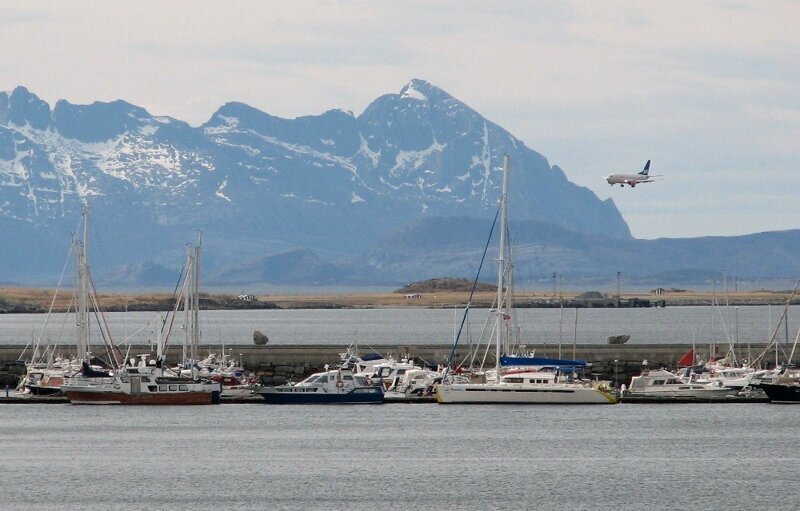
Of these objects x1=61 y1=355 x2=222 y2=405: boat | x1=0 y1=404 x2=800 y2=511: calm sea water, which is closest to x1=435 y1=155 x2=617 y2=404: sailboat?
x1=0 y1=404 x2=800 y2=511: calm sea water

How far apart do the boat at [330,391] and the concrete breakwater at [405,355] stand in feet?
33.9

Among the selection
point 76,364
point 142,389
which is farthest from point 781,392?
point 76,364

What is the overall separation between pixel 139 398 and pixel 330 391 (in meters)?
9.80

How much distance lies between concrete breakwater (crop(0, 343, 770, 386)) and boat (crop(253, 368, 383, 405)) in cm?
1034

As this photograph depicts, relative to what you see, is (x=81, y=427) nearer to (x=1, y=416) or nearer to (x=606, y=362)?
(x=1, y=416)

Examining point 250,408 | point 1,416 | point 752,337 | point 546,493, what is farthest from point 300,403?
point 752,337

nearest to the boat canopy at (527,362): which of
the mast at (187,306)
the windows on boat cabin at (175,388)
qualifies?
the windows on boat cabin at (175,388)

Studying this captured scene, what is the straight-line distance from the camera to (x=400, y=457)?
2559 inches

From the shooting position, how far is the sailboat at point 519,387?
80.0 meters

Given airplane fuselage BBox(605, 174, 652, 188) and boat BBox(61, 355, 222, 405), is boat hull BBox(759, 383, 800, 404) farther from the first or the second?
→ airplane fuselage BBox(605, 174, 652, 188)

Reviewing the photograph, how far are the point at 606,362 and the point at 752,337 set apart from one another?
63875 millimetres

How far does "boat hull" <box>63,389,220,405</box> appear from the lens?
84062mm

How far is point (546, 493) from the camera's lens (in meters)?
55.9

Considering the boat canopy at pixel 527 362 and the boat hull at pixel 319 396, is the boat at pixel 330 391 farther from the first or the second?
the boat canopy at pixel 527 362
